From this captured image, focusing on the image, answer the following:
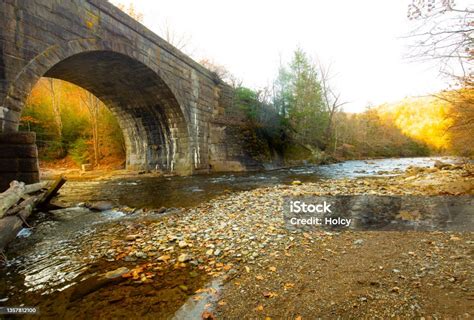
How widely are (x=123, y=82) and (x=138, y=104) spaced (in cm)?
196

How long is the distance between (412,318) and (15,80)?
26.4ft

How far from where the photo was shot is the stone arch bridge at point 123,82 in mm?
5449

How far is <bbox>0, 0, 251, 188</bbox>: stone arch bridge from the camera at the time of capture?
5.45 m

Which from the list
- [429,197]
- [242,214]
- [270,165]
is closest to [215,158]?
[270,165]

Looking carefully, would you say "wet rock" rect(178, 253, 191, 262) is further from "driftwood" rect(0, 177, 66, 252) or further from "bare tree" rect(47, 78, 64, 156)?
"bare tree" rect(47, 78, 64, 156)

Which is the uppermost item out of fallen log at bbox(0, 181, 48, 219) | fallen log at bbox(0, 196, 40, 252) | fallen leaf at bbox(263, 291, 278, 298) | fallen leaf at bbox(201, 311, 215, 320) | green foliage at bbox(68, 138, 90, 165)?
green foliage at bbox(68, 138, 90, 165)

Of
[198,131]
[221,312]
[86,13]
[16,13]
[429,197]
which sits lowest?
[221,312]

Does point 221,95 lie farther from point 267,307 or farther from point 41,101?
point 41,101

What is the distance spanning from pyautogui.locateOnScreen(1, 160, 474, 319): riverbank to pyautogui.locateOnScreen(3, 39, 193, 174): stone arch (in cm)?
503

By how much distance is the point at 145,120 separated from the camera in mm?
14219

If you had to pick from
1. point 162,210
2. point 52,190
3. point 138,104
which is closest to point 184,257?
point 162,210

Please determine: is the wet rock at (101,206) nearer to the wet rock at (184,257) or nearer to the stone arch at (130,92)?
the stone arch at (130,92)

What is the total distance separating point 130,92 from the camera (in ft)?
40.9

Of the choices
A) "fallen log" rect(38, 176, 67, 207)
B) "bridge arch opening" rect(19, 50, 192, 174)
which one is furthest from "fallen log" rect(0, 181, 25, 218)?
"bridge arch opening" rect(19, 50, 192, 174)
